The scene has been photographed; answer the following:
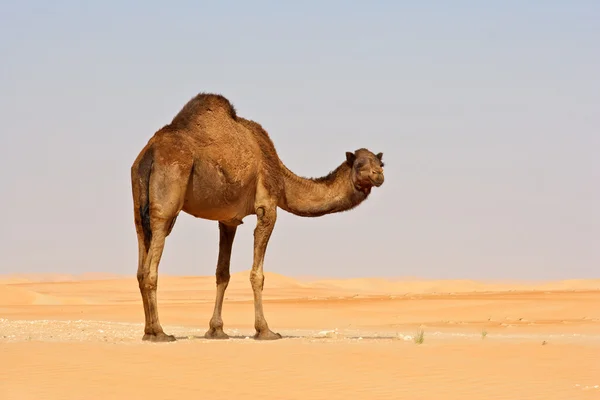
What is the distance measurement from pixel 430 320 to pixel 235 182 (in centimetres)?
1439

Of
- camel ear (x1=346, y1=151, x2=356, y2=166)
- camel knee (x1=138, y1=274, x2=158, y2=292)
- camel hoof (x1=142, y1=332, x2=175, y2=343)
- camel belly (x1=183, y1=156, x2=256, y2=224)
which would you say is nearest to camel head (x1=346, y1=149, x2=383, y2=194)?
camel ear (x1=346, y1=151, x2=356, y2=166)

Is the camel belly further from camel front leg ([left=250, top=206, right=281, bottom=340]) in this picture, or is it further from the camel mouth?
the camel mouth

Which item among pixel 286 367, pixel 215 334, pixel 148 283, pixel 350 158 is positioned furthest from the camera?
pixel 350 158

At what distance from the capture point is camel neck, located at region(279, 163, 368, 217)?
18.4m

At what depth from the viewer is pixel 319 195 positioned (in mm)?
18484

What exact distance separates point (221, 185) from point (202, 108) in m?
1.45

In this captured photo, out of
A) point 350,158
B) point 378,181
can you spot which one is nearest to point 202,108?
point 350,158

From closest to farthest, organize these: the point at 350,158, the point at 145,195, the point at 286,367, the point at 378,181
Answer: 1. the point at 286,367
2. the point at 145,195
3. the point at 378,181
4. the point at 350,158

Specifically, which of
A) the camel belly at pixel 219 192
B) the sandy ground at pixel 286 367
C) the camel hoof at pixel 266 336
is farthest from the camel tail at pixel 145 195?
the camel hoof at pixel 266 336

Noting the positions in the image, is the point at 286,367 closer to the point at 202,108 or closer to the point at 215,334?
the point at 215,334

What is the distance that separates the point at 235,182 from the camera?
1712cm

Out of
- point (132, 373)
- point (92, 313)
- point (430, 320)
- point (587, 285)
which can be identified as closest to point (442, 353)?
point (132, 373)

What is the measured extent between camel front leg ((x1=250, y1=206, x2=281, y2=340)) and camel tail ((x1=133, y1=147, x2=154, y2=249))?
2.09 m

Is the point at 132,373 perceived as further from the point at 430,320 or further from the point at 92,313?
the point at 92,313
